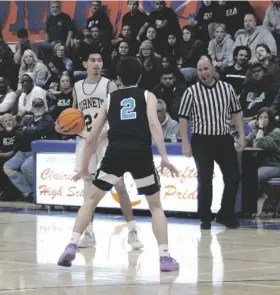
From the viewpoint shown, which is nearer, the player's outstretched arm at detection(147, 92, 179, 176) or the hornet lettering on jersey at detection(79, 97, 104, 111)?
the player's outstretched arm at detection(147, 92, 179, 176)

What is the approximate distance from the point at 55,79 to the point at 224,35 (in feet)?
14.8

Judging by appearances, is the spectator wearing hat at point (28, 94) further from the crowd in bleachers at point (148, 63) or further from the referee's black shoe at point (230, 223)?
the referee's black shoe at point (230, 223)

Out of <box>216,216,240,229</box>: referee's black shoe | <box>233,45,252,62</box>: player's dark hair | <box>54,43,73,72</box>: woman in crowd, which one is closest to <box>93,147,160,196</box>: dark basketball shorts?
<box>216,216,240,229</box>: referee's black shoe

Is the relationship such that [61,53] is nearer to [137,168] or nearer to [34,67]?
[34,67]

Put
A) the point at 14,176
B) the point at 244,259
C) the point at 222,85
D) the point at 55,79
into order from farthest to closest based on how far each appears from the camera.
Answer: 1. the point at 55,79
2. the point at 14,176
3. the point at 222,85
4. the point at 244,259

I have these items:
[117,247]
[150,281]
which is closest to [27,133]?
[117,247]

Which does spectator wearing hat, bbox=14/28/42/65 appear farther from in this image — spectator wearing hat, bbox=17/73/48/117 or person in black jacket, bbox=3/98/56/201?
person in black jacket, bbox=3/98/56/201

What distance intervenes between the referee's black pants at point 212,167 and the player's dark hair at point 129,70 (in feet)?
12.5

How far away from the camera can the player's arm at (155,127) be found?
8484 mm

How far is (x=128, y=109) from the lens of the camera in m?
8.73

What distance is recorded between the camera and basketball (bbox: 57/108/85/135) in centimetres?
1054

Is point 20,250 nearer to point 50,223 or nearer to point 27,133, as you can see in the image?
point 50,223

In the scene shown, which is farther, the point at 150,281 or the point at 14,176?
the point at 14,176

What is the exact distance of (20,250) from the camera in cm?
1013
